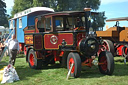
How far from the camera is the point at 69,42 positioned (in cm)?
700

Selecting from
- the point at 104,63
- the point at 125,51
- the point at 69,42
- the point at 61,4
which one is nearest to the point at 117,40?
the point at 125,51

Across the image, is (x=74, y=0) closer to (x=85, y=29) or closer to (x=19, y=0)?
(x=19, y=0)

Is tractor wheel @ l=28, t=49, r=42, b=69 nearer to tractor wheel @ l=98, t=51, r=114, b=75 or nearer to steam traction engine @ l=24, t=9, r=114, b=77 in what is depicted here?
steam traction engine @ l=24, t=9, r=114, b=77

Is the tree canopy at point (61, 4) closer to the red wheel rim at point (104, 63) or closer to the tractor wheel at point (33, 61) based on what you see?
the tractor wheel at point (33, 61)

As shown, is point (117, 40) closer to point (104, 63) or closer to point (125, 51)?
point (125, 51)

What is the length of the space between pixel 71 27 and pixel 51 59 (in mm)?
2171

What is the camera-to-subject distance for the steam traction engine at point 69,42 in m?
6.68

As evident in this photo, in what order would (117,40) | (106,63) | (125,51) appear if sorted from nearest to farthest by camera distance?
(106,63), (125,51), (117,40)

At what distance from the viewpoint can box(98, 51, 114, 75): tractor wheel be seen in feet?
21.9

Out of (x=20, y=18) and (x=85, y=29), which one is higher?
(x=20, y=18)

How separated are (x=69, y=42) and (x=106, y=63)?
4.86 feet

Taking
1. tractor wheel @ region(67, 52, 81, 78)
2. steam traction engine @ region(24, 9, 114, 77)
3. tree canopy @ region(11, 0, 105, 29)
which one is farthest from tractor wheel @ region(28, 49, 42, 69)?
tree canopy @ region(11, 0, 105, 29)

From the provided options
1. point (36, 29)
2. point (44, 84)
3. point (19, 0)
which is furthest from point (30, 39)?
point (19, 0)

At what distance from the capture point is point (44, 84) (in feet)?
19.2
